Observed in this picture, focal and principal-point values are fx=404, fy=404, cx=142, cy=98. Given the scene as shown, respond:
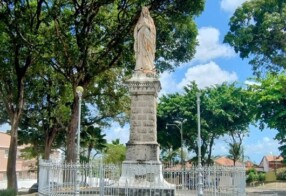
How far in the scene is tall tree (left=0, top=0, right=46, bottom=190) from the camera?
66.8 feet

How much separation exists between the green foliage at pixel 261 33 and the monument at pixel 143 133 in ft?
50.8

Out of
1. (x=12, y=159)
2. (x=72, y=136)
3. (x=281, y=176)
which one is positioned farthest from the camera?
(x=281, y=176)

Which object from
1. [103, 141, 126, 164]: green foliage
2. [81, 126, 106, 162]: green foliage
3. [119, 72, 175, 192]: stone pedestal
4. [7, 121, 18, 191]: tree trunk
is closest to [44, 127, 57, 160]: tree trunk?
[81, 126, 106, 162]: green foliage

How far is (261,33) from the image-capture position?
30.1 meters

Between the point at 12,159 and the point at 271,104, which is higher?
the point at 271,104

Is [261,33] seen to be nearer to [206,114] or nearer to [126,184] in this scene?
[206,114]

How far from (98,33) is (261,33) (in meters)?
13.3

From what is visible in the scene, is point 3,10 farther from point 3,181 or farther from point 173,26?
point 3,181

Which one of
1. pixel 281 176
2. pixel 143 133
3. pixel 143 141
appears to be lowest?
pixel 281 176

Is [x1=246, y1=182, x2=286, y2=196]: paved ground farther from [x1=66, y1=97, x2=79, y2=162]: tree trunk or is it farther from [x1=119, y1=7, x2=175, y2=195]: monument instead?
[x1=66, y1=97, x2=79, y2=162]: tree trunk

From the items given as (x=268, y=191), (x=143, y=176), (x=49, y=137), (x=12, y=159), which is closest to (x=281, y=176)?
(x=268, y=191)

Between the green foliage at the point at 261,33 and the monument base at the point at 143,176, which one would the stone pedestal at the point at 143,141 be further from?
the green foliage at the point at 261,33

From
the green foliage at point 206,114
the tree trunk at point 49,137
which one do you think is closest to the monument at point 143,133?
the tree trunk at point 49,137

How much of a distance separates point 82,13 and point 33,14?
2.59m
